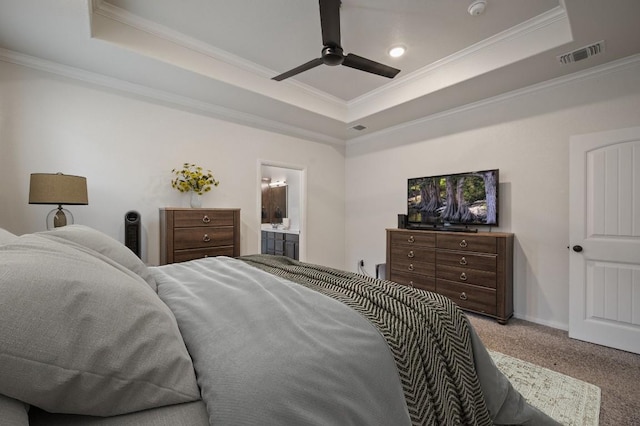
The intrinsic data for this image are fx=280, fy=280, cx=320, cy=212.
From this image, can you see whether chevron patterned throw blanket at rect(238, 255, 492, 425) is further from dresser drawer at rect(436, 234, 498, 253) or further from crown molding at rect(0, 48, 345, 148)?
crown molding at rect(0, 48, 345, 148)

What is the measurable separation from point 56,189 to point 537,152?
4725 mm

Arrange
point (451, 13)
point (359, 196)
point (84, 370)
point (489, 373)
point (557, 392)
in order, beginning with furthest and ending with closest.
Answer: point (359, 196) → point (451, 13) → point (557, 392) → point (489, 373) → point (84, 370)

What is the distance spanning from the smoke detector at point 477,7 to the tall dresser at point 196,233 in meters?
3.10

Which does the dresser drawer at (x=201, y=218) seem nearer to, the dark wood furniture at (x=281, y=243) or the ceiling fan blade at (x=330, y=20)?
the dark wood furniture at (x=281, y=243)

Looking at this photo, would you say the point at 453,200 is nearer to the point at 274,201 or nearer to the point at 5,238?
the point at 5,238

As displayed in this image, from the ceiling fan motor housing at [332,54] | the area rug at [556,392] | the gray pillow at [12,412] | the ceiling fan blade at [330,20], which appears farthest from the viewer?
the ceiling fan motor housing at [332,54]

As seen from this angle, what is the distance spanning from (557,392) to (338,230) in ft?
12.2

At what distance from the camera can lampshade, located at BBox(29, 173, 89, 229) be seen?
2.24 metres

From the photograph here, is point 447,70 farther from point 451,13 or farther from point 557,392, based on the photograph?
point 557,392

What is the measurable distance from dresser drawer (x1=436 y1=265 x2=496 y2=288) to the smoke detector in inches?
99.6

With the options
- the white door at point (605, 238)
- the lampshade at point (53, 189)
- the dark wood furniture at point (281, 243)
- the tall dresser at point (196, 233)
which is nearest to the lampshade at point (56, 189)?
the lampshade at point (53, 189)

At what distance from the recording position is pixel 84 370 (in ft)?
1.73

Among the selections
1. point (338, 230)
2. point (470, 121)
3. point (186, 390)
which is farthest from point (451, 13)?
point (338, 230)

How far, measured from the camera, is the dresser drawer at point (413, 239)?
11.8ft
